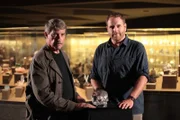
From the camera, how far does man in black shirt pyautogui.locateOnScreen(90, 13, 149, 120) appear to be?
6.64ft

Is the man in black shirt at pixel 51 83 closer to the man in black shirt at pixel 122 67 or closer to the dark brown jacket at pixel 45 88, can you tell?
the dark brown jacket at pixel 45 88

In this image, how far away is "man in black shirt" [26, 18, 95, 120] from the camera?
1.64m

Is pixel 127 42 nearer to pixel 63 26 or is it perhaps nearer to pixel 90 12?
pixel 63 26

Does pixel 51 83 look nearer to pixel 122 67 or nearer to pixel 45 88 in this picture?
pixel 45 88

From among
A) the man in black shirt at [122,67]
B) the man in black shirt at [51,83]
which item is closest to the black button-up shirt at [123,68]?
the man in black shirt at [122,67]

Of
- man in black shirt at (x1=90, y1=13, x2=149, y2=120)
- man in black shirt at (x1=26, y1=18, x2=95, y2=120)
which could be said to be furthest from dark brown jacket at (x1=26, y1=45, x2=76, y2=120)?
man in black shirt at (x1=90, y1=13, x2=149, y2=120)

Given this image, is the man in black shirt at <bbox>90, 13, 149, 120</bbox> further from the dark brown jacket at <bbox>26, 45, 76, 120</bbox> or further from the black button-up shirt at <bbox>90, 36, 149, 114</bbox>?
the dark brown jacket at <bbox>26, 45, 76, 120</bbox>

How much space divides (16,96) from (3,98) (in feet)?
0.51

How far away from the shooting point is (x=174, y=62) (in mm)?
5438

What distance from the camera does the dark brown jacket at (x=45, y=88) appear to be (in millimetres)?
1631

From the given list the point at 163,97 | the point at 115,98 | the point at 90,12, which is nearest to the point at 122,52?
the point at 115,98

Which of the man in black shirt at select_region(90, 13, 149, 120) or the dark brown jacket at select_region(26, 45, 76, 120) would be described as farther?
the man in black shirt at select_region(90, 13, 149, 120)

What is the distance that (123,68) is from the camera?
2.09m

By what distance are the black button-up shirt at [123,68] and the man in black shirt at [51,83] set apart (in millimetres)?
413
